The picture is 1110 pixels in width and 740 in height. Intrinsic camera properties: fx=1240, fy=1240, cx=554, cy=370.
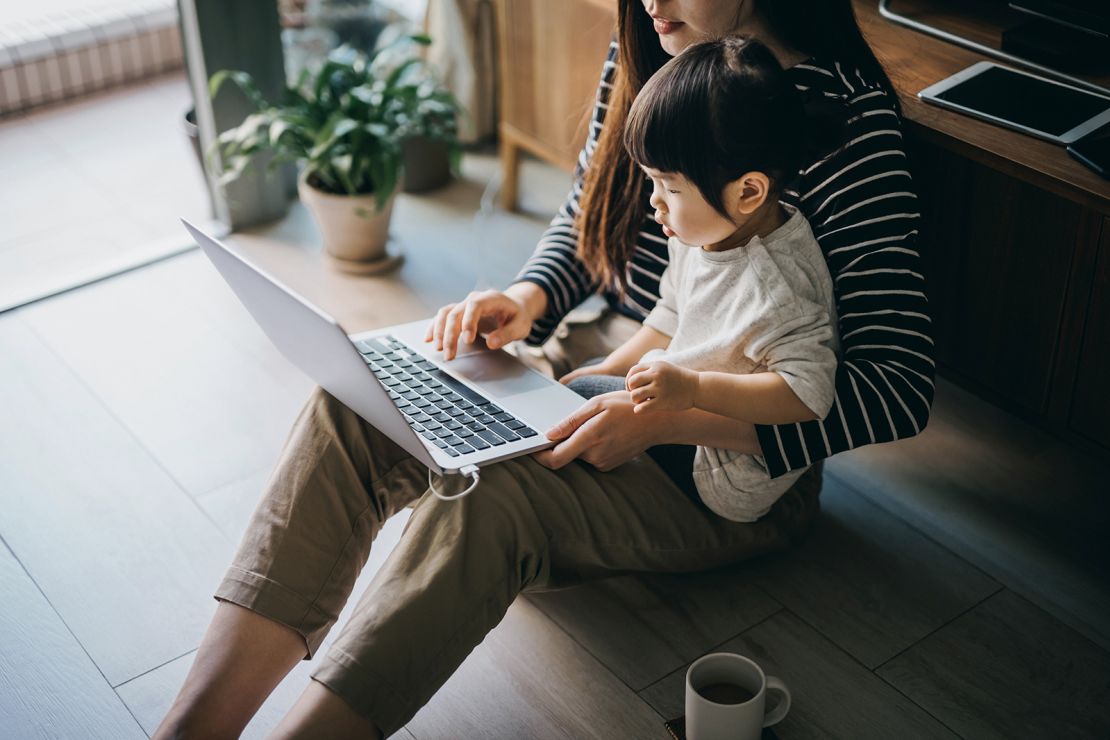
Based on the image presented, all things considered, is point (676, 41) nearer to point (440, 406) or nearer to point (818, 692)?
point (440, 406)

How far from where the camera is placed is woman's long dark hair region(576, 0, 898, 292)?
60.5 inches

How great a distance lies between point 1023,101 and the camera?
172cm

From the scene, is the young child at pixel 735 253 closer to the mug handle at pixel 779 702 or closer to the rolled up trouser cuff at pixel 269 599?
the mug handle at pixel 779 702

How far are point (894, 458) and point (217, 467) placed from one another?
44.5 inches

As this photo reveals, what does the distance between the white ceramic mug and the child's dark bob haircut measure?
533 millimetres

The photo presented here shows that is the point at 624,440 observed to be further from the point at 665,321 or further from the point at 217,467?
the point at 217,467

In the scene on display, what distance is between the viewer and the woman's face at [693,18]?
1.51 metres

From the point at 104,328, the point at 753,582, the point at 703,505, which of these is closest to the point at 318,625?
the point at 703,505

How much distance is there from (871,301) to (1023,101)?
45 cm

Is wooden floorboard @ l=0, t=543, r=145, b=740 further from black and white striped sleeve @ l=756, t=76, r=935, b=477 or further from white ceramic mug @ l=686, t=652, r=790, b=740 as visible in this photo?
black and white striped sleeve @ l=756, t=76, r=935, b=477

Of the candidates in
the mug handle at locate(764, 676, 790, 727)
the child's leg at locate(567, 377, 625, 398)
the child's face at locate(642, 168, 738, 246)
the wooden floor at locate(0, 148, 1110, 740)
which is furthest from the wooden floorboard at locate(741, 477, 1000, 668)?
the child's face at locate(642, 168, 738, 246)

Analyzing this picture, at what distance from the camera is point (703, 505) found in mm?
1620

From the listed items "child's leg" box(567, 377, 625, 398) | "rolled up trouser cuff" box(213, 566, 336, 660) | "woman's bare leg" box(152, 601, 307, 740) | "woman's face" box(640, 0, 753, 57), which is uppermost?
"woman's face" box(640, 0, 753, 57)

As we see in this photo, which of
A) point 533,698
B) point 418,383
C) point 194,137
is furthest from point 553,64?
point 533,698
